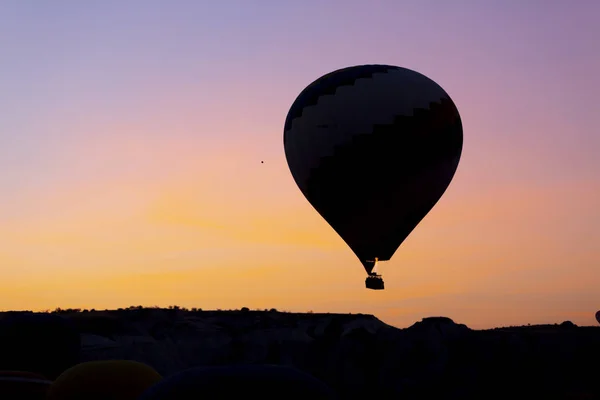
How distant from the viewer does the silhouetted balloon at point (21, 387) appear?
594 inches

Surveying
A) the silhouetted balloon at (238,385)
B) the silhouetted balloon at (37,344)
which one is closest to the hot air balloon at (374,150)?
the silhouetted balloon at (37,344)

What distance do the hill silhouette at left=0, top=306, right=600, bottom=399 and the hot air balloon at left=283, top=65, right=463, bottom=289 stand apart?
13289 mm

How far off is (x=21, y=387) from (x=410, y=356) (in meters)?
26.3

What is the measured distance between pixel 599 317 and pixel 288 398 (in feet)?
150

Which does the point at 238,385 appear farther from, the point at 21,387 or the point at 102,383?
the point at 21,387

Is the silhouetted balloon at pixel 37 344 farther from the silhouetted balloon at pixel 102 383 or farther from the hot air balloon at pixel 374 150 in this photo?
the silhouetted balloon at pixel 102 383

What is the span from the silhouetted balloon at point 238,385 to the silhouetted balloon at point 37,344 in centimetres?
1759

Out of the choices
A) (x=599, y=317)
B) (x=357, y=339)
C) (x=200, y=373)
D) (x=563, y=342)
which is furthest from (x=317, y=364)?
(x=200, y=373)

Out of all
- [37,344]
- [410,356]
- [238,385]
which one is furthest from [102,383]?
[410,356]

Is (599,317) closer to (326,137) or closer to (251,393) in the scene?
(326,137)

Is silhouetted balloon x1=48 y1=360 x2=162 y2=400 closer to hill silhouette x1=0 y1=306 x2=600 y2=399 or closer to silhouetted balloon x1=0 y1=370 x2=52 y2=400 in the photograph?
silhouetted balloon x1=0 y1=370 x2=52 y2=400

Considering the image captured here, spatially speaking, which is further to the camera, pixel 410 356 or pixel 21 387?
pixel 410 356

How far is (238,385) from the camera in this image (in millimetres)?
9047

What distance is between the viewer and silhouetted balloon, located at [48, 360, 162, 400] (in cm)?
1407
